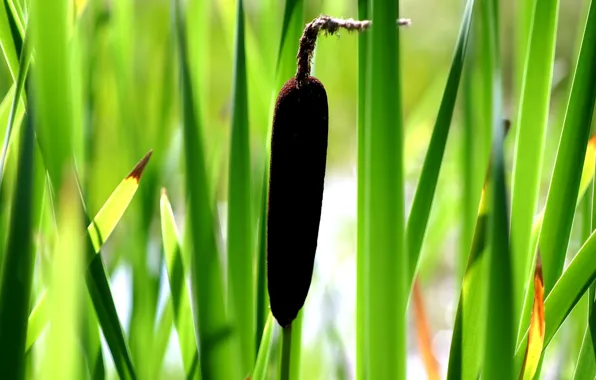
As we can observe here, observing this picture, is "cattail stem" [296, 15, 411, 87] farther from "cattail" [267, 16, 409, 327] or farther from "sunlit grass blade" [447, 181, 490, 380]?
"sunlit grass blade" [447, 181, 490, 380]

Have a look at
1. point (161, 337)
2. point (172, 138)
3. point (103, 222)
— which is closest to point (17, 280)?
point (103, 222)

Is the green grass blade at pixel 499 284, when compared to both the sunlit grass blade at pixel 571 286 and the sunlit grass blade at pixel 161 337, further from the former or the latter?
the sunlit grass blade at pixel 161 337

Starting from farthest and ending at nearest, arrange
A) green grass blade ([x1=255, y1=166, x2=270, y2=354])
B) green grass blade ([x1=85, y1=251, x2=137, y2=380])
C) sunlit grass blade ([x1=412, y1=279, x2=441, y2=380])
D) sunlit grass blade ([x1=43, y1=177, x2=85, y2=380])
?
sunlit grass blade ([x1=412, y1=279, x2=441, y2=380]) < green grass blade ([x1=255, y1=166, x2=270, y2=354]) < green grass blade ([x1=85, y1=251, x2=137, y2=380]) < sunlit grass blade ([x1=43, y1=177, x2=85, y2=380])

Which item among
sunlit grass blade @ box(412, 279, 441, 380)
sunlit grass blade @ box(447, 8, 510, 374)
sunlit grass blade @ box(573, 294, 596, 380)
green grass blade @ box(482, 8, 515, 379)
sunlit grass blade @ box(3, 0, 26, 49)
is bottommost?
sunlit grass blade @ box(412, 279, 441, 380)

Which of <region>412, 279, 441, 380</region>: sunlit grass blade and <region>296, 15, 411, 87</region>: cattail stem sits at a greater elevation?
<region>296, 15, 411, 87</region>: cattail stem

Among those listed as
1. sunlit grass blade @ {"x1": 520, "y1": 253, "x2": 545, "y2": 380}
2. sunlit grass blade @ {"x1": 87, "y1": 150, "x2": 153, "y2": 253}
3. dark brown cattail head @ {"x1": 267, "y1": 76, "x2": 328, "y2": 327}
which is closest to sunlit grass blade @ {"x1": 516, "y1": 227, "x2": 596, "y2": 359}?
sunlit grass blade @ {"x1": 520, "y1": 253, "x2": 545, "y2": 380}
